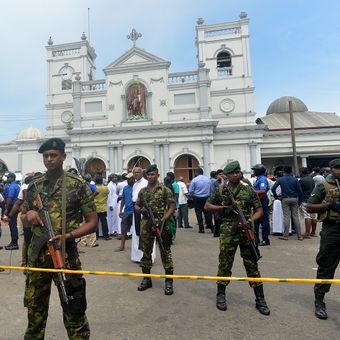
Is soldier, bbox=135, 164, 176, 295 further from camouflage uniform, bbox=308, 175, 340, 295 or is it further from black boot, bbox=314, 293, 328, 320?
camouflage uniform, bbox=308, 175, 340, 295

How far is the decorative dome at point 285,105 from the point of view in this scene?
137 ft

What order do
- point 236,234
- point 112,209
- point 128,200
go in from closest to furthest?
point 236,234 < point 128,200 < point 112,209

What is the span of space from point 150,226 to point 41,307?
2.18 meters

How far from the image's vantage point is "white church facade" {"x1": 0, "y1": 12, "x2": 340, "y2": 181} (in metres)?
26.3

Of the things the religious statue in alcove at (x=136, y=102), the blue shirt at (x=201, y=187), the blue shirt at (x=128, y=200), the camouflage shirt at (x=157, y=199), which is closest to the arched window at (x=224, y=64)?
the religious statue in alcove at (x=136, y=102)

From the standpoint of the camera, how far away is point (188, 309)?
151 inches

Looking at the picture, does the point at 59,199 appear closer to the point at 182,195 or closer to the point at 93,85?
the point at 182,195

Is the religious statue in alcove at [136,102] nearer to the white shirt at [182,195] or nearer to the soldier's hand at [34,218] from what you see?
the white shirt at [182,195]

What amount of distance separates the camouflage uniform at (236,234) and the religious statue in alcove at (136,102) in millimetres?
23706

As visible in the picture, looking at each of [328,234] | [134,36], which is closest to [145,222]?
[328,234]

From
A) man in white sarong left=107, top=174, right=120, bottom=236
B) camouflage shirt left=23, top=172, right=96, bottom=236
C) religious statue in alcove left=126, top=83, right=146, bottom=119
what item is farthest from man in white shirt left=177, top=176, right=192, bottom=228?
religious statue in alcove left=126, top=83, right=146, bottom=119

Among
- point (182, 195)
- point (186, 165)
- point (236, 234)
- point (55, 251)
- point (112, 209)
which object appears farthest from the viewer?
point (186, 165)

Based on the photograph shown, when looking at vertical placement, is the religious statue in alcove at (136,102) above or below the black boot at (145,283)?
above

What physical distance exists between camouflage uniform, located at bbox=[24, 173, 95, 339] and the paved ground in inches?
29.0
